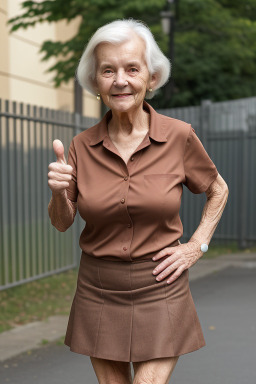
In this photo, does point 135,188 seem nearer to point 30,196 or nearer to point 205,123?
point 30,196

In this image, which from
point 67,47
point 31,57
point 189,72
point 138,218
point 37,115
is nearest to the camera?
point 138,218

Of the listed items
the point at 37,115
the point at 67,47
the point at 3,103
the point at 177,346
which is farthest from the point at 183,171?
the point at 67,47

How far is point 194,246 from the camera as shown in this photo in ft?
9.78

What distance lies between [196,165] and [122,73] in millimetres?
479

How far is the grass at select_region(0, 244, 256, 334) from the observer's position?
7.05 metres

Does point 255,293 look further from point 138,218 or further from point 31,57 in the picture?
point 31,57

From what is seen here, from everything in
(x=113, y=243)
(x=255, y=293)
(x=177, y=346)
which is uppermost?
(x=113, y=243)

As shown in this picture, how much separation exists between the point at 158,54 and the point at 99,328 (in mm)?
1112

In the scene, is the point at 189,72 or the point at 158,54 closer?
the point at 158,54

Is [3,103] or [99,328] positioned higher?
[3,103]

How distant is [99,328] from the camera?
2.82m

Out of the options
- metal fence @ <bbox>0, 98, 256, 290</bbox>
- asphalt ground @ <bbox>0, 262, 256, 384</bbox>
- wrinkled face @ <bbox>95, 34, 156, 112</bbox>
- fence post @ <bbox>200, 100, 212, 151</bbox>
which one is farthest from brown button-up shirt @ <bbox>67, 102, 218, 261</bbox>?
fence post @ <bbox>200, 100, 212, 151</bbox>

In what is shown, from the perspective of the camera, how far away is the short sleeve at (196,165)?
9.40ft

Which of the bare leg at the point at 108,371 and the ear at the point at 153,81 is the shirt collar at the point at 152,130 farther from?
the bare leg at the point at 108,371
